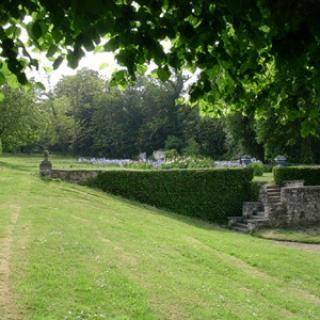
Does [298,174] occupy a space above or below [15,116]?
below

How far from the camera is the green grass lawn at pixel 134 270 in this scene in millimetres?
8219

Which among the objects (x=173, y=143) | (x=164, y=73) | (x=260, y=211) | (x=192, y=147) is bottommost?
(x=260, y=211)

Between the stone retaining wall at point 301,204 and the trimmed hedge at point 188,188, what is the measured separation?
249 centimetres

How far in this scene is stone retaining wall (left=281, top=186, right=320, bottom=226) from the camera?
25547 millimetres

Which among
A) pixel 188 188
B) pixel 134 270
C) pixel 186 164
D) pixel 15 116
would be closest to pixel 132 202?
pixel 188 188

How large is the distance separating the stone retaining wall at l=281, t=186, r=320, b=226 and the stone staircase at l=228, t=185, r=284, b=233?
499 mm

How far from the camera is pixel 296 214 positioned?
25.7 m

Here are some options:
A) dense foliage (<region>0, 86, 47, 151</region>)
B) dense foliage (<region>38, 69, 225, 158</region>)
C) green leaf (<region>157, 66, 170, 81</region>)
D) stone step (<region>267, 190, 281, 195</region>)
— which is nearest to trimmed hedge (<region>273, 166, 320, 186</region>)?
stone step (<region>267, 190, 281, 195</region>)

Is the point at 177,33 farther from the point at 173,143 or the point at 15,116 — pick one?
the point at 173,143

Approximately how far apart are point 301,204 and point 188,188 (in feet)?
17.7

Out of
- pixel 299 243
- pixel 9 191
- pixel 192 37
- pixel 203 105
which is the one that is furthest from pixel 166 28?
pixel 299 243

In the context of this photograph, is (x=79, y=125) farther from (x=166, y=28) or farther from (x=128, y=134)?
(x=166, y=28)

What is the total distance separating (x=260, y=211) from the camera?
26.1 m

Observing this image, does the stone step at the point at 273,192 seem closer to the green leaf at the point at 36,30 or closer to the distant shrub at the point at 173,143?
the green leaf at the point at 36,30
